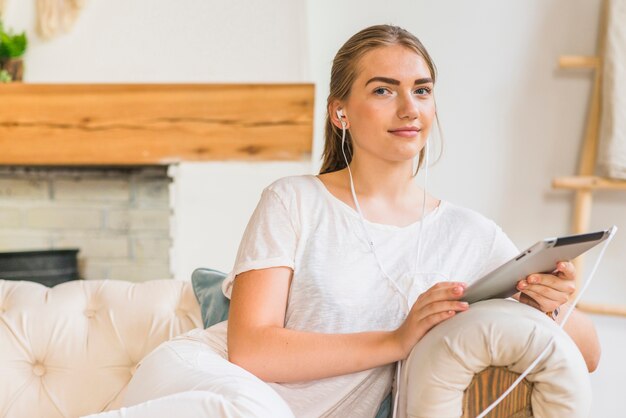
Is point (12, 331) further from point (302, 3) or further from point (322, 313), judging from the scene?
point (302, 3)

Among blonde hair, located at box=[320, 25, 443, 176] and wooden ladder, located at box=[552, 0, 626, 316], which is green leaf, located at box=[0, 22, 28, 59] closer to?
blonde hair, located at box=[320, 25, 443, 176]

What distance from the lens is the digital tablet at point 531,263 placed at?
3.28 feet

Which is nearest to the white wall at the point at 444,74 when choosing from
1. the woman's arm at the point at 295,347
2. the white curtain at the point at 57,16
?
the white curtain at the point at 57,16

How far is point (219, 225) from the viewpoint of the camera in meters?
2.75

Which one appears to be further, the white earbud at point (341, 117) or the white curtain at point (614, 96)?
the white curtain at point (614, 96)

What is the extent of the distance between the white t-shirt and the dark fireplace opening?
1653 mm

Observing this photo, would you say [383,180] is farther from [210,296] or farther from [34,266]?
[34,266]

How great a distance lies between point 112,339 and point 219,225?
3.97 ft

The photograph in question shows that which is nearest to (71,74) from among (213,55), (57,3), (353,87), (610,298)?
(57,3)

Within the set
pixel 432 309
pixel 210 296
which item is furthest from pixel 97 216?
pixel 432 309

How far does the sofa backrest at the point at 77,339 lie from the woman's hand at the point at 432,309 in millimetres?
560

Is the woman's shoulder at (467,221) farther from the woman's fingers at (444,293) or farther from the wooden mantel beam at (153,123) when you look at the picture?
the wooden mantel beam at (153,123)

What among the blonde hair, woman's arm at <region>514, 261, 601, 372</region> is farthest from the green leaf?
woman's arm at <region>514, 261, 601, 372</region>

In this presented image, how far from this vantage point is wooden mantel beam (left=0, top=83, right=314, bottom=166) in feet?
8.70
